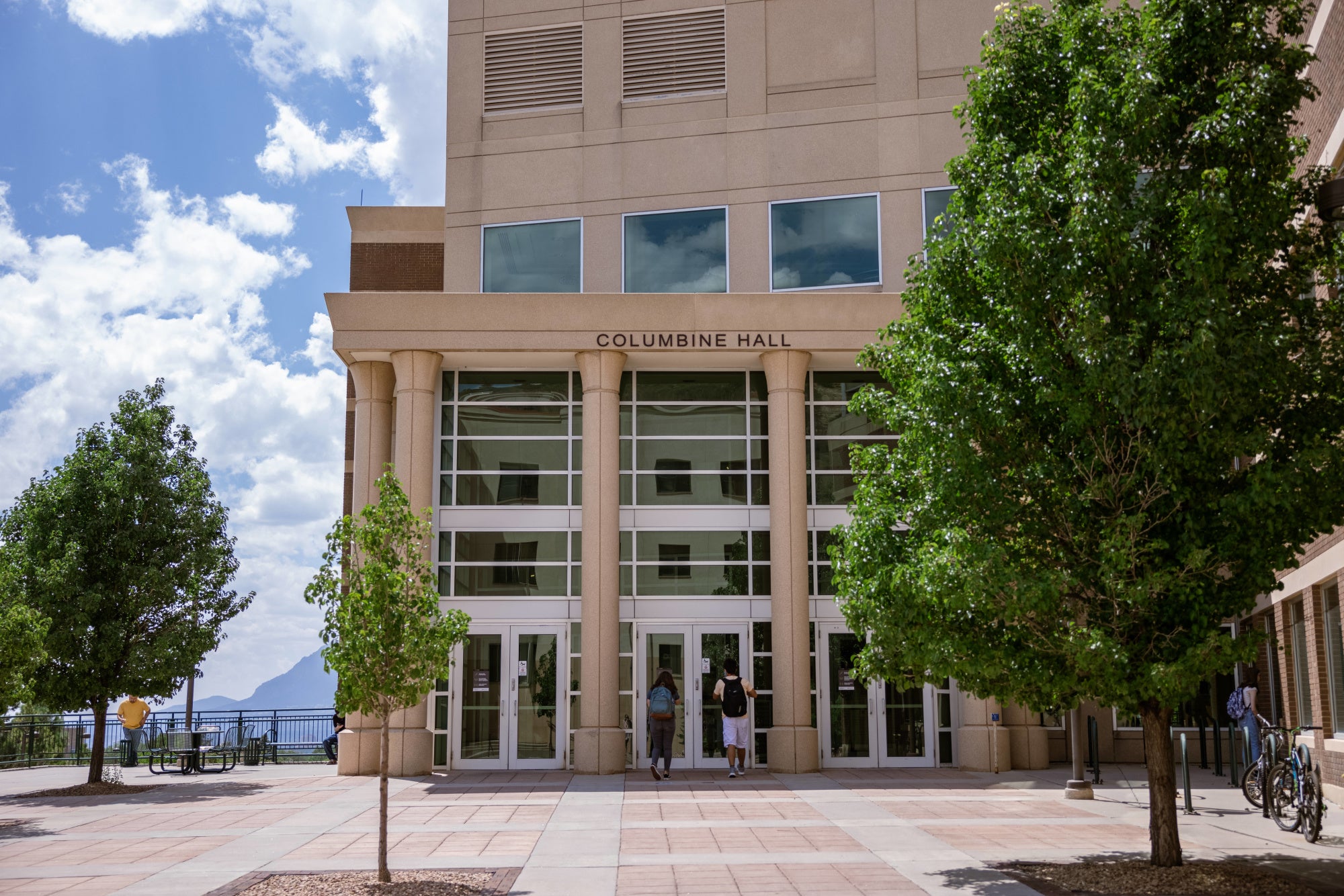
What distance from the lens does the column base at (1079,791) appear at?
1730cm

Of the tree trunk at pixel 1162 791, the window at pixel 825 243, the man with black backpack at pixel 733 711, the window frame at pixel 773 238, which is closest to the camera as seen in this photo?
the tree trunk at pixel 1162 791

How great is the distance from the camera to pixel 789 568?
2191cm

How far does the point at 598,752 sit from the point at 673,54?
14613mm

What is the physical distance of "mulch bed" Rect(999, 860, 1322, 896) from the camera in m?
10.2

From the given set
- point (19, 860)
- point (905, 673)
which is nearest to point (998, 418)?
point (905, 673)

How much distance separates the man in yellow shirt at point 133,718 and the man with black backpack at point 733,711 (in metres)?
14.0

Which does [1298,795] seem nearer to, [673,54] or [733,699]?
[733,699]

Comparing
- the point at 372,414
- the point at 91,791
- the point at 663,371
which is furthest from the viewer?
the point at 663,371

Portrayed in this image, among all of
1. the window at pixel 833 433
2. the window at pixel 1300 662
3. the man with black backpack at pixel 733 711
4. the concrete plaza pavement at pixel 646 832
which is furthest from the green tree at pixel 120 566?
the window at pixel 1300 662

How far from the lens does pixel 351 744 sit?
22156mm

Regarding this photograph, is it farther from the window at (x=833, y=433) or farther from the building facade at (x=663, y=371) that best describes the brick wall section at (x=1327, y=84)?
the window at (x=833, y=433)

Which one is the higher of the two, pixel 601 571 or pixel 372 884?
pixel 601 571

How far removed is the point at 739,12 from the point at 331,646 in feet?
Answer: 60.4

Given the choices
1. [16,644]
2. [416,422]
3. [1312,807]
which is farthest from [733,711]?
[16,644]
